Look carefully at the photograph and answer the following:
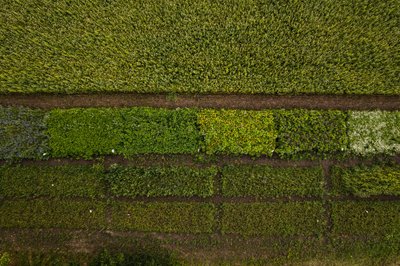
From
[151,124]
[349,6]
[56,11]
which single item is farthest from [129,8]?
[349,6]

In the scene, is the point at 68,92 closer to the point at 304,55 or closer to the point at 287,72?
the point at 287,72

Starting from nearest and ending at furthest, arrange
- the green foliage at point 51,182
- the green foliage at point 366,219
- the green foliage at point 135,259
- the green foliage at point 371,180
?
the green foliage at point 135,259
the green foliage at point 371,180
the green foliage at point 366,219
the green foliage at point 51,182

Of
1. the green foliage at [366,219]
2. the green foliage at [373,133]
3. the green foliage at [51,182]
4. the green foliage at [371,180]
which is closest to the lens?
the green foliage at [371,180]

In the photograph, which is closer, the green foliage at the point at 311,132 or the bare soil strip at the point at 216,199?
the green foliage at the point at 311,132

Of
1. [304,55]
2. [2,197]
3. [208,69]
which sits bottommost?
[2,197]

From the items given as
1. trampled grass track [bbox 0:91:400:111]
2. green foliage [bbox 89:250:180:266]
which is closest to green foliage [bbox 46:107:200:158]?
trampled grass track [bbox 0:91:400:111]

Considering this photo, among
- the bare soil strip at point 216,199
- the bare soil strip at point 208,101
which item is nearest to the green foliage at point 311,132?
the bare soil strip at point 208,101

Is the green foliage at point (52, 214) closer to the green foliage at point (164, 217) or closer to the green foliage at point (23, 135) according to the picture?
the green foliage at point (164, 217)
